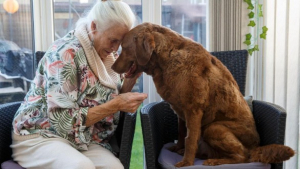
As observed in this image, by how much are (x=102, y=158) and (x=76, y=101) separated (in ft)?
1.09

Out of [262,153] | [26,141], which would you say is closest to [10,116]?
[26,141]

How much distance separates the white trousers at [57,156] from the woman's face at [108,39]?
0.54 metres

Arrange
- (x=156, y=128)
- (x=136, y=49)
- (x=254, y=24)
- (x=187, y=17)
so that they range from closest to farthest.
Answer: (x=136, y=49) → (x=156, y=128) → (x=254, y=24) → (x=187, y=17)

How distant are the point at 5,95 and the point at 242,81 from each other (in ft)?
5.64

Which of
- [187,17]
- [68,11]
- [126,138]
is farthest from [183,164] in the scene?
[68,11]

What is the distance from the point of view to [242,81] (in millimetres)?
2602

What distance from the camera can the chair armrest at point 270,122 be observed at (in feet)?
6.36

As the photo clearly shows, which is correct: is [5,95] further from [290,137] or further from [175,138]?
[290,137]

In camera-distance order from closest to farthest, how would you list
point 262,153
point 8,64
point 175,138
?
point 262,153
point 175,138
point 8,64

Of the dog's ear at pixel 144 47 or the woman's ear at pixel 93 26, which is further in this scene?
the woman's ear at pixel 93 26

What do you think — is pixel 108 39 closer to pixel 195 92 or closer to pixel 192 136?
pixel 195 92

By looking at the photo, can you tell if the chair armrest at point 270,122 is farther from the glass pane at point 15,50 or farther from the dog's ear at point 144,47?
the glass pane at point 15,50

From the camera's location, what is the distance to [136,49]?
190 cm

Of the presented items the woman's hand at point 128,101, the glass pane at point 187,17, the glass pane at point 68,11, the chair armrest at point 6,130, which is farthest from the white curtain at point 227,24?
the chair armrest at point 6,130
